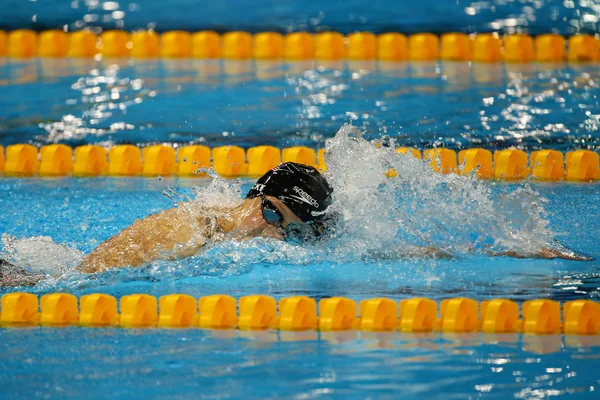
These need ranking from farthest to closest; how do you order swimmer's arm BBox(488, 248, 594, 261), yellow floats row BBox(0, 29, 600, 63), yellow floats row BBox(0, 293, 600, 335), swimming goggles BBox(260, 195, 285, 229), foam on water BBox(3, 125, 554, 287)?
1. yellow floats row BBox(0, 29, 600, 63)
2. swimmer's arm BBox(488, 248, 594, 261)
3. foam on water BBox(3, 125, 554, 287)
4. swimming goggles BBox(260, 195, 285, 229)
5. yellow floats row BBox(0, 293, 600, 335)

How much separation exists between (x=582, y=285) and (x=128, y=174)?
309cm

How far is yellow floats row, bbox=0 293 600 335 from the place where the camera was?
3.52 meters

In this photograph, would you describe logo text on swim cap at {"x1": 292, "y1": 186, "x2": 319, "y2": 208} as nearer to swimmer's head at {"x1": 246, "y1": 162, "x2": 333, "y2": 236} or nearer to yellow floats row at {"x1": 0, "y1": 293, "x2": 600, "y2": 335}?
swimmer's head at {"x1": 246, "y1": 162, "x2": 333, "y2": 236}

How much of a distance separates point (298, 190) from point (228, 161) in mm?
1918

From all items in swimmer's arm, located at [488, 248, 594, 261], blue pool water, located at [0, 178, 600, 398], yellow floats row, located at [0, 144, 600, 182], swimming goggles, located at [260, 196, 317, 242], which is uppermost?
yellow floats row, located at [0, 144, 600, 182]

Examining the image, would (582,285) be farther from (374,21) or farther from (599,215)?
(374,21)

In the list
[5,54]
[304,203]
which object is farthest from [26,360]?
[5,54]

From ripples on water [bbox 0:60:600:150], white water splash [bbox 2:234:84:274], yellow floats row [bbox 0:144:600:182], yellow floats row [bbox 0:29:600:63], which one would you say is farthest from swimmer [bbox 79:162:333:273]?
yellow floats row [bbox 0:29:600:63]

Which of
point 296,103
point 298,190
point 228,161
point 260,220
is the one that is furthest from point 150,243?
point 296,103

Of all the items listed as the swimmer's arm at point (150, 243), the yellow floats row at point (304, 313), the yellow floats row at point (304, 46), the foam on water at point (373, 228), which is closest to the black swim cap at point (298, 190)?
the foam on water at point (373, 228)

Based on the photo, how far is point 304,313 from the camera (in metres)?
3.58

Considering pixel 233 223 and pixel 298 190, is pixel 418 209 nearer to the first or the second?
pixel 298 190

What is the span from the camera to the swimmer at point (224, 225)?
3.79m

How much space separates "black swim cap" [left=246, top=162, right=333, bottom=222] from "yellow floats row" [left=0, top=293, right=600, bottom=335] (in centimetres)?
43
